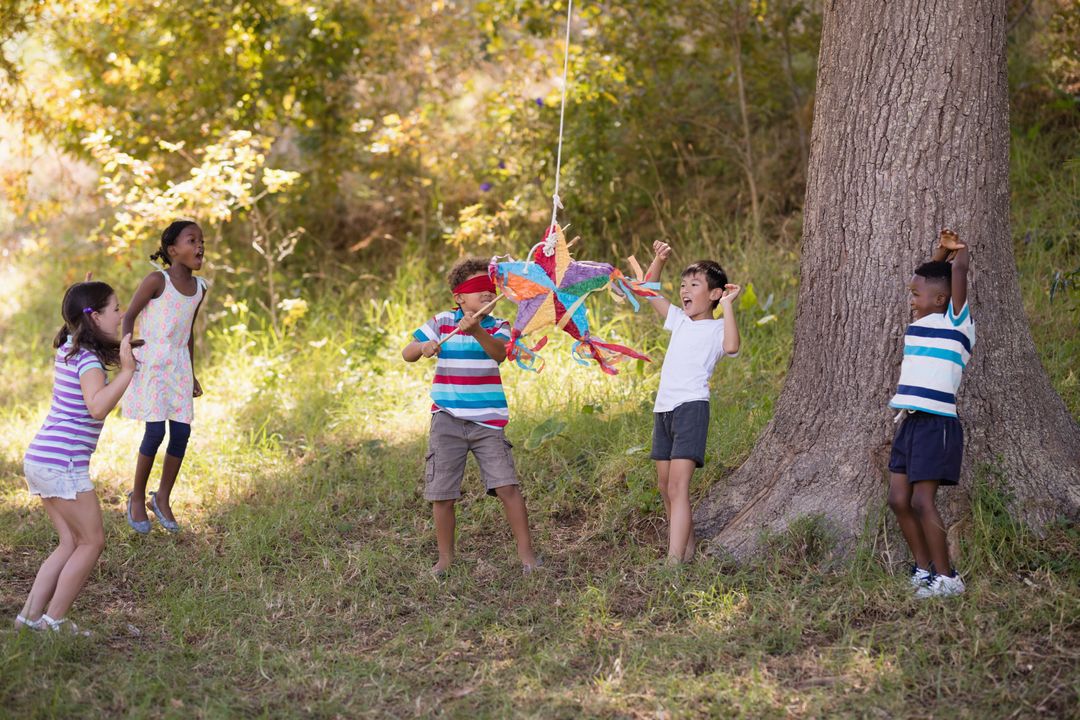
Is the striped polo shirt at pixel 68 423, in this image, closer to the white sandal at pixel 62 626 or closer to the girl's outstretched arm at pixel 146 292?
the white sandal at pixel 62 626

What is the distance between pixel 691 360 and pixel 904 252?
91cm

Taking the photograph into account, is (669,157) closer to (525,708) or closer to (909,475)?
(909,475)

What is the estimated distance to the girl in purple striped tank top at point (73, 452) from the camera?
391 centimetres

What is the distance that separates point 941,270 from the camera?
13.0ft

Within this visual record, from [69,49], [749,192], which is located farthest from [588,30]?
[69,49]

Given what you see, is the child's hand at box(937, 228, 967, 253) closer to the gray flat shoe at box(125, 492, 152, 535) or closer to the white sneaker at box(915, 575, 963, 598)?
the white sneaker at box(915, 575, 963, 598)

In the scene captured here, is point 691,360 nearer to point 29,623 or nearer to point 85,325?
point 85,325

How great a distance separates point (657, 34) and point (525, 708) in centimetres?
593

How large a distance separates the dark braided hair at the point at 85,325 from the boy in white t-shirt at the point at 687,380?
2044mm

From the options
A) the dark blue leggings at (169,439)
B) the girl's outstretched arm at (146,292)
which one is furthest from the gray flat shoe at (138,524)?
the girl's outstretched arm at (146,292)

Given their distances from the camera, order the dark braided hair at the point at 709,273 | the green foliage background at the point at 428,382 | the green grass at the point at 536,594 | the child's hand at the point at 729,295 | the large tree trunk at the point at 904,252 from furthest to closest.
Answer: the dark braided hair at the point at 709,273 → the child's hand at the point at 729,295 → the large tree trunk at the point at 904,252 → the green foliage background at the point at 428,382 → the green grass at the point at 536,594

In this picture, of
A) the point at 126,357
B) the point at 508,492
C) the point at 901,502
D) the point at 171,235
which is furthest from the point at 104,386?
the point at 901,502

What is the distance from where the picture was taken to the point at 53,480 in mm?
3908

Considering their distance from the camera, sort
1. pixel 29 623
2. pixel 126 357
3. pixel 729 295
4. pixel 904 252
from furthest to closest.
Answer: pixel 729 295, pixel 904 252, pixel 29 623, pixel 126 357
